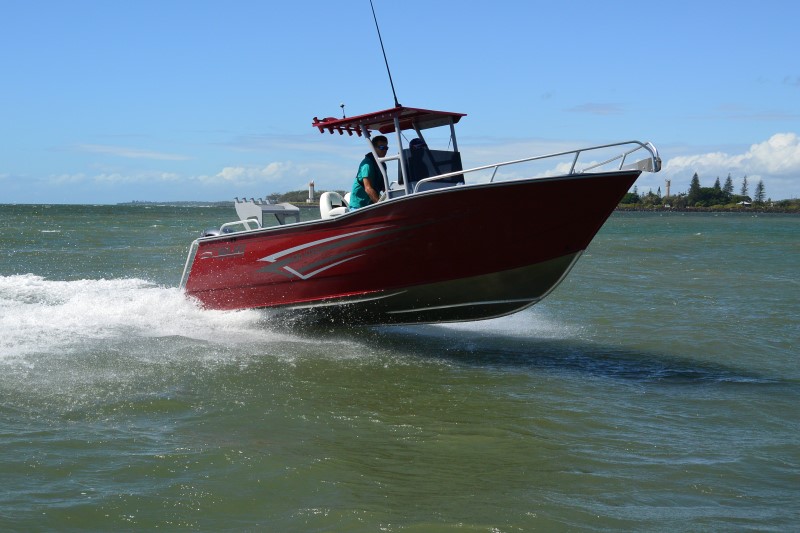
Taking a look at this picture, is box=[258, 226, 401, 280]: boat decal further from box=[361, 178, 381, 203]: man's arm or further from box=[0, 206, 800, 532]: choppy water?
box=[0, 206, 800, 532]: choppy water

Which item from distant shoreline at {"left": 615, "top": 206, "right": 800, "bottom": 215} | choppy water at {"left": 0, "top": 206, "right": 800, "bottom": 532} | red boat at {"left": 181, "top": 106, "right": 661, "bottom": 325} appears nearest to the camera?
choppy water at {"left": 0, "top": 206, "right": 800, "bottom": 532}

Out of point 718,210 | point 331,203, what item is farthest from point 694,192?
point 331,203

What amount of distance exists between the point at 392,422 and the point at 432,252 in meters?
3.02

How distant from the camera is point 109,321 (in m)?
12.1

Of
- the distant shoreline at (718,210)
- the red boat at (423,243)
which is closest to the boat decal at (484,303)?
the red boat at (423,243)

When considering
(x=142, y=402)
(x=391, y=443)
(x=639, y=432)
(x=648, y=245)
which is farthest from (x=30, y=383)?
(x=648, y=245)

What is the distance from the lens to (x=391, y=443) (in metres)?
6.60

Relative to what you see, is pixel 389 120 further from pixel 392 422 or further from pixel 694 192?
pixel 694 192

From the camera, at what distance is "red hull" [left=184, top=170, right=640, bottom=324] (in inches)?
366

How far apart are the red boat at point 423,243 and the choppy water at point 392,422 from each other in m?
0.63

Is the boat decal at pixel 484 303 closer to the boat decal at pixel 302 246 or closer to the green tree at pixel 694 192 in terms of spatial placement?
the boat decal at pixel 302 246

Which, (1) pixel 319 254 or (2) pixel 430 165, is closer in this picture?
(1) pixel 319 254

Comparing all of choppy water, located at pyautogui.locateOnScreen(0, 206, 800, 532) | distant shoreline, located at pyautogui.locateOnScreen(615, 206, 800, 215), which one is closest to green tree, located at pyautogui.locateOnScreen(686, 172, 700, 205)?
distant shoreline, located at pyautogui.locateOnScreen(615, 206, 800, 215)

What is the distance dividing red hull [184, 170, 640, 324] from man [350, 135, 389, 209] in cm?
56
